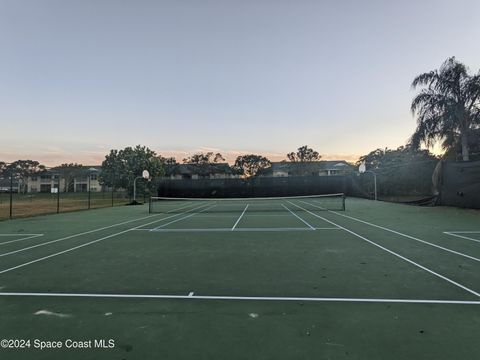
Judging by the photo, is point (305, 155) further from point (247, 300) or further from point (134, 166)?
point (247, 300)

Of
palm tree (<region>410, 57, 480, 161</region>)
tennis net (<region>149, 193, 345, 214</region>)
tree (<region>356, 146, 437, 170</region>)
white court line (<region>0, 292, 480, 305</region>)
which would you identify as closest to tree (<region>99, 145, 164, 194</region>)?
tennis net (<region>149, 193, 345, 214</region>)

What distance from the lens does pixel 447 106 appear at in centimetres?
2558

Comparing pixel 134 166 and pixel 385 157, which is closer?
pixel 134 166

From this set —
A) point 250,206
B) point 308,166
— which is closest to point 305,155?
point 308,166

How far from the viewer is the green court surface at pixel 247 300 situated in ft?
8.03

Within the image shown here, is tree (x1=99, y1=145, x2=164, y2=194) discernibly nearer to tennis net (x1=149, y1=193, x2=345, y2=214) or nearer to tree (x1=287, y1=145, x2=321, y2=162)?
tennis net (x1=149, y1=193, x2=345, y2=214)

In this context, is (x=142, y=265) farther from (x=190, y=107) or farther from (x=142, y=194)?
(x=142, y=194)

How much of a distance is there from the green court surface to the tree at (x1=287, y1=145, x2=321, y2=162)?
6624 centimetres

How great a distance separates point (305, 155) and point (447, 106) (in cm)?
4652

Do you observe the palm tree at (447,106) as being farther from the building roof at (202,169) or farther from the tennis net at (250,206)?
the building roof at (202,169)

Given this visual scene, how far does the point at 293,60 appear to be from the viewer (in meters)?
17.8

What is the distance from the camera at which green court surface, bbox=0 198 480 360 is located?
2.45 metres

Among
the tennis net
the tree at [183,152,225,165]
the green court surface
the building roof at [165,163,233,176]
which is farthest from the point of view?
the tree at [183,152,225,165]

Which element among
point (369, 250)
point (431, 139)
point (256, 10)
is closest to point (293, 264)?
point (369, 250)
